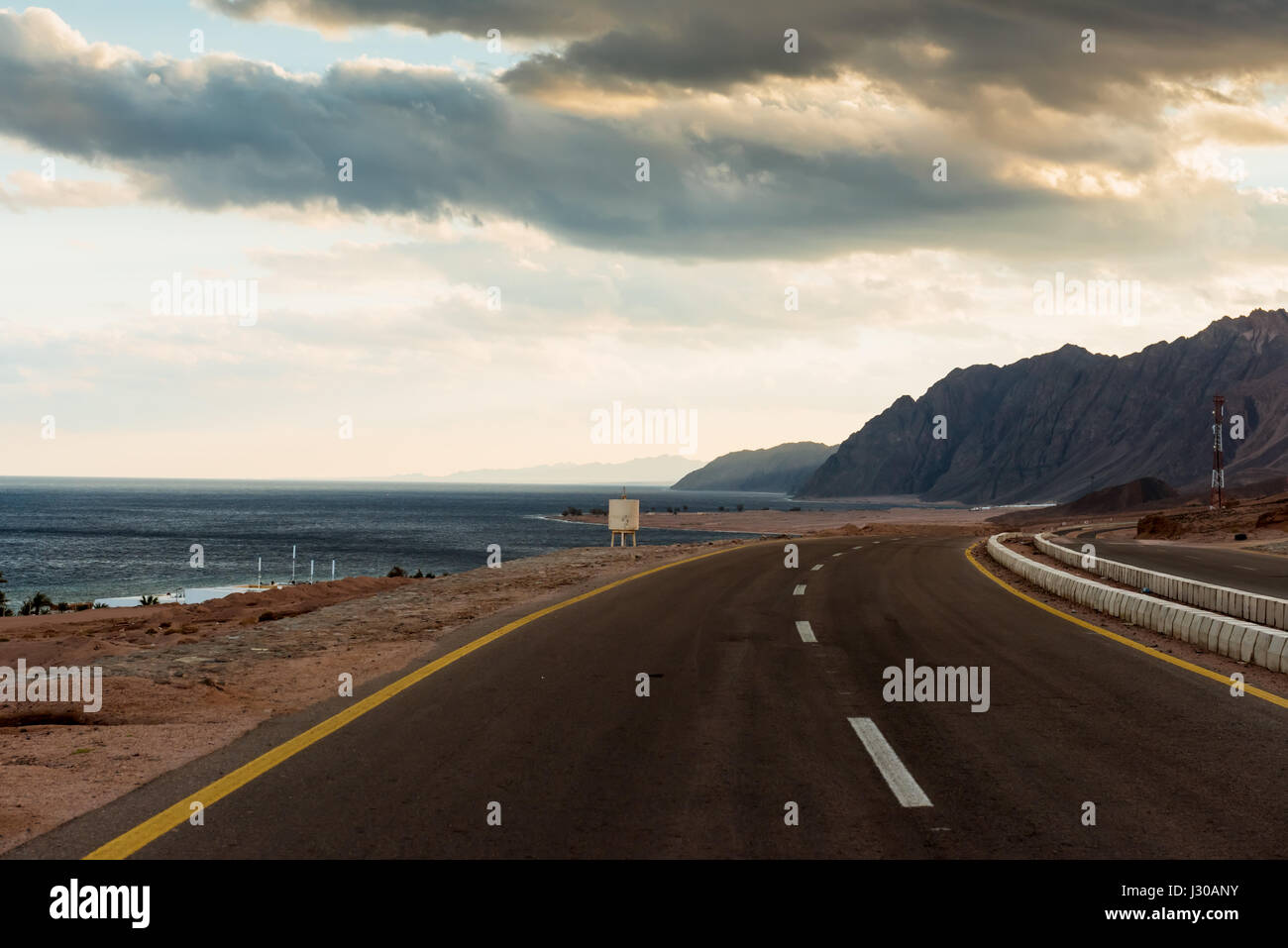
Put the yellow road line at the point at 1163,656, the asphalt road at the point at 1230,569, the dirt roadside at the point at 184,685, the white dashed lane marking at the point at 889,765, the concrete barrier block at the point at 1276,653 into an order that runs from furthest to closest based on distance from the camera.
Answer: the asphalt road at the point at 1230,569 → the concrete barrier block at the point at 1276,653 → the yellow road line at the point at 1163,656 → the dirt roadside at the point at 184,685 → the white dashed lane marking at the point at 889,765

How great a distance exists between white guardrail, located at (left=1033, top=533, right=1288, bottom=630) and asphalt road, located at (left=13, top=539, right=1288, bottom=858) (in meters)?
4.25

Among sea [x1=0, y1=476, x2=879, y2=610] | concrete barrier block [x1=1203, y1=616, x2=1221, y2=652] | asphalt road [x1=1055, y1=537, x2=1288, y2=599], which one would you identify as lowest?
sea [x1=0, y1=476, x2=879, y2=610]

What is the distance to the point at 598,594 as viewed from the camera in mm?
19906

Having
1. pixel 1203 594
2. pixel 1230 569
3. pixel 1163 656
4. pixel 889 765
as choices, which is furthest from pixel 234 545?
pixel 889 765

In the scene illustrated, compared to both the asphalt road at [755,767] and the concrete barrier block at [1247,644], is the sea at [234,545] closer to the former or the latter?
the asphalt road at [755,767]

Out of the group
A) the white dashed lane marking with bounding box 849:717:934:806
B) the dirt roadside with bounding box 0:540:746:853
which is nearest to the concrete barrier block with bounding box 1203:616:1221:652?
the white dashed lane marking with bounding box 849:717:934:806

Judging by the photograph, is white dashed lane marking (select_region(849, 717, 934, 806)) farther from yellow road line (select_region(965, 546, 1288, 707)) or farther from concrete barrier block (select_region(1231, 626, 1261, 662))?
concrete barrier block (select_region(1231, 626, 1261, 662))

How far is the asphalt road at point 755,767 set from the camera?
17.9 ft

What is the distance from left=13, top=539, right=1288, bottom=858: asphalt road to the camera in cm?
546

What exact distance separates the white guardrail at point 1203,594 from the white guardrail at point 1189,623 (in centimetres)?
44

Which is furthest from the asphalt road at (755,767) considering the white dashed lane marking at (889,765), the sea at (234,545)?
the sea at (234,545)

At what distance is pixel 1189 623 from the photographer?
13.6 metres
